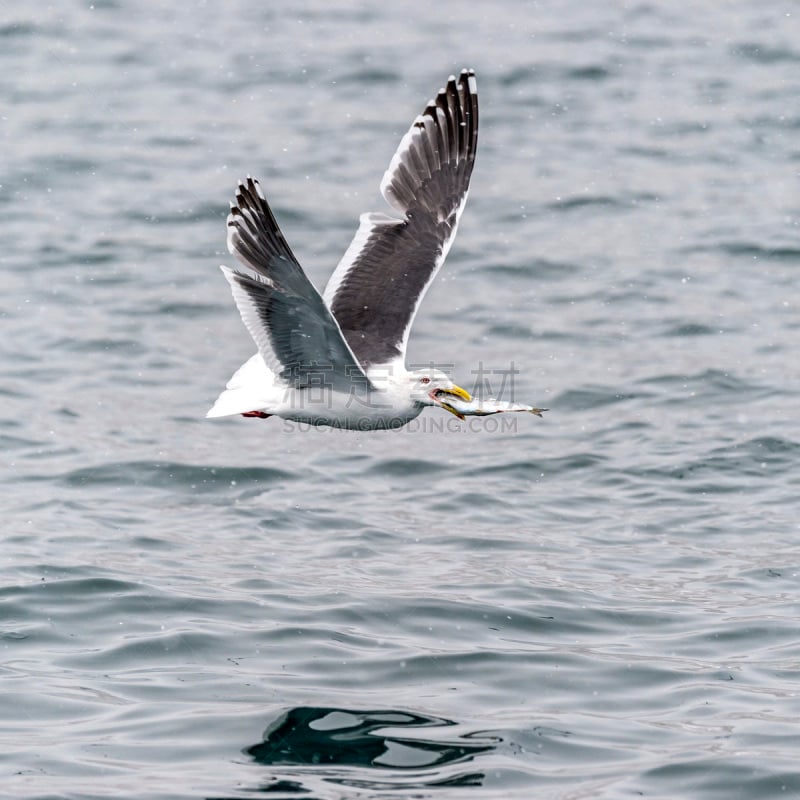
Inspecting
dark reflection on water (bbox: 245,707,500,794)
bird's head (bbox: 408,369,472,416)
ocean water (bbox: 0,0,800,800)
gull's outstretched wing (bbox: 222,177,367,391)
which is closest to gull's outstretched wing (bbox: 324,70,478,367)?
bird's head (bbox: 408,369,472,416)

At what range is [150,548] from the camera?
11055mm

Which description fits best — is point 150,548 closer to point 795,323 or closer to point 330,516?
point 330,516

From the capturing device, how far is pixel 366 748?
8359 millimetres

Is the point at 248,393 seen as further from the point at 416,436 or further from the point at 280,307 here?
the point at 416,436

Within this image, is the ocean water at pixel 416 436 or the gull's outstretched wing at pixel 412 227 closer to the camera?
the ocean water at pixel 416 436

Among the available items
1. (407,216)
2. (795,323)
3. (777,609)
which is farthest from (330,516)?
(795,323)

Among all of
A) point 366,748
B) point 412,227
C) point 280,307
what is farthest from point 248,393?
point 366,748

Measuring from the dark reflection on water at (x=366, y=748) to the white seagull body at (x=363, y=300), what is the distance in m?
1.85

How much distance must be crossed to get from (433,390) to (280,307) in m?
1.20

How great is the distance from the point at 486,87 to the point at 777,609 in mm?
11710

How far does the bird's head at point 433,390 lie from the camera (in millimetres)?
9242

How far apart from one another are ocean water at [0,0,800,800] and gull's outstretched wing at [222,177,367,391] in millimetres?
1804

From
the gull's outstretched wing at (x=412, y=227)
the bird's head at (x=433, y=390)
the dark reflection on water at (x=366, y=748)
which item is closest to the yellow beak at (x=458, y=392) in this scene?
the bird's head at (x=433, y=390)

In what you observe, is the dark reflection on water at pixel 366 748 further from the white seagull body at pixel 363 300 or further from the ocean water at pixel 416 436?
the white seagull body at pixel 363 300
